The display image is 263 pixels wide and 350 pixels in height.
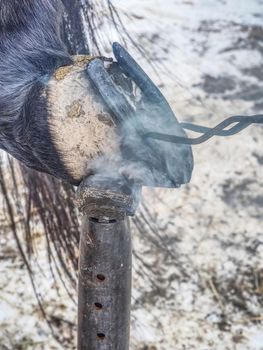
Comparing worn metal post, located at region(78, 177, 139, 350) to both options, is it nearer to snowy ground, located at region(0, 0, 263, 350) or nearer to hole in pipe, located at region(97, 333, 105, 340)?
hole in pipe, located at region(97, 333, 105, 340)

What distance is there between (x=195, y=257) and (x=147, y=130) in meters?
0.71

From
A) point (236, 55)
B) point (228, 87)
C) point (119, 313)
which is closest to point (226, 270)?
point (119, 313)

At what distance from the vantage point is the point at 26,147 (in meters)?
0.75

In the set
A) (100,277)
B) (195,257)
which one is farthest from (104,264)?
(195,257)

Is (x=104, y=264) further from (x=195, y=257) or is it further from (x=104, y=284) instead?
(x=195, y=257)

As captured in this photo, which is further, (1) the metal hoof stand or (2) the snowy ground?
(2) the snowy ground

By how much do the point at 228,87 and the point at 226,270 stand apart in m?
0.74

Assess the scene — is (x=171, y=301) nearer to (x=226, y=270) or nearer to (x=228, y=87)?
(x=226, y=270)

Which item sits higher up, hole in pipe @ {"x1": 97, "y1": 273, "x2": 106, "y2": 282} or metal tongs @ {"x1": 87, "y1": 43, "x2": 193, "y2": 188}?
metal tongs @ {"x1": 87, "y1": 43, "x2": 193, "y2": 188}

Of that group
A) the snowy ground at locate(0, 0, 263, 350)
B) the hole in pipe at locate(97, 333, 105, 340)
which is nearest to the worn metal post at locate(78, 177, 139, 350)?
the hole in pipe at locate(97, 333, 105, 340)

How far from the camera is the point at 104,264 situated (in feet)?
2.40

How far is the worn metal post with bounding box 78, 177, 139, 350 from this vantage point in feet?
2.30

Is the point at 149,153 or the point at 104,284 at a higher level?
the point at 149,153

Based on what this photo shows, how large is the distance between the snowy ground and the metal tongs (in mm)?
432
